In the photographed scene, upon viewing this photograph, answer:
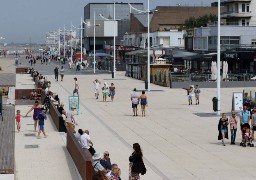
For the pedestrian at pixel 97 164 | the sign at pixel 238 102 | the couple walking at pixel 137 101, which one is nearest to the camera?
the pedestrian at pixel 97 164

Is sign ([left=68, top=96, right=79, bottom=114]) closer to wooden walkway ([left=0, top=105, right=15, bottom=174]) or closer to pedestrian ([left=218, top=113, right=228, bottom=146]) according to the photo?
wooden walkway ([left=0, top=105, right=15, bottom=174])

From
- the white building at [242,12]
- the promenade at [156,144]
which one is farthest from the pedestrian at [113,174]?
the white building at [242,12]

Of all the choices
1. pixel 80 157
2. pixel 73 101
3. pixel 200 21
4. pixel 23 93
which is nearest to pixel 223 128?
pixel 80 157

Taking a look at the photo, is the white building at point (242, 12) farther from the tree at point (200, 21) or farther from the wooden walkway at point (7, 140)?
the wooden walkway at point (7, 140)

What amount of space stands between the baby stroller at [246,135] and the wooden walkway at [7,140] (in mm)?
7556

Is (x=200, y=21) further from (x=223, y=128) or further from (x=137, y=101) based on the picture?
(x=223, y=128)

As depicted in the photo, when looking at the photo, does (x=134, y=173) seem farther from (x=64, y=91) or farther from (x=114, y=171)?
(x=64, y=91)

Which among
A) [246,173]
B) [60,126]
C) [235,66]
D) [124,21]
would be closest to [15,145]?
[60,126]

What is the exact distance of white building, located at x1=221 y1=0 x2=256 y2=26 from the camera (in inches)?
3374

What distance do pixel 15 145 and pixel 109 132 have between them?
15.4 ft

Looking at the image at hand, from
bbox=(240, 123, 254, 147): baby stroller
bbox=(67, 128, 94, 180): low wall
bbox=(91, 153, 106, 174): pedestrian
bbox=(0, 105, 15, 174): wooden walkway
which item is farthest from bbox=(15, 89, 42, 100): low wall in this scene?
bbox=(91, 153, 106, 174): pedestrian

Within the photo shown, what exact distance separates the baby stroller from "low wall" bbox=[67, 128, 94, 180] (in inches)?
227

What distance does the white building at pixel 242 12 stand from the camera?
85688 mm

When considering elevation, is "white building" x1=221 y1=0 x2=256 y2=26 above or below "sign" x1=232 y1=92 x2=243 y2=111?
above
